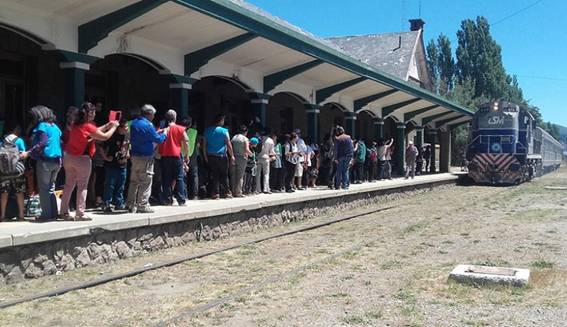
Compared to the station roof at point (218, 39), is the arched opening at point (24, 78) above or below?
below

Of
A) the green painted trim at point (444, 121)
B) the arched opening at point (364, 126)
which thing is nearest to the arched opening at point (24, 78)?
the arched opening at point (364, 126)

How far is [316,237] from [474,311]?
198 inches

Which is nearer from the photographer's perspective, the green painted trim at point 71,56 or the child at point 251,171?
the green painted trim at point 71,56

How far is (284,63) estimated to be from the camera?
14.6m

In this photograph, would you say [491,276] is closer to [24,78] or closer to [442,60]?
[24,78]

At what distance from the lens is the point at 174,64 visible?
11.6 metres

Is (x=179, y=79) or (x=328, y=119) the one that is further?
(x=328, y=119)

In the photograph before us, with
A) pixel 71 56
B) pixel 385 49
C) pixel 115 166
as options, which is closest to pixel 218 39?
pixel 71 56

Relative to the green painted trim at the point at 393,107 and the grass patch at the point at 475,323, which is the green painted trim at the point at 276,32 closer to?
the green painted trim at the point at 393,107

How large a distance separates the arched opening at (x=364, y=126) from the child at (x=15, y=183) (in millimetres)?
20510

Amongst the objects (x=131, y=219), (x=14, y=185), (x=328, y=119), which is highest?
(x=328, y=119)

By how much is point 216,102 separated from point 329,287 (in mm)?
10879

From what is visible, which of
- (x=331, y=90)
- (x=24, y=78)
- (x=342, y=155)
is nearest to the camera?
(x=24, y=78)

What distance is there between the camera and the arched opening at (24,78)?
10734 millimetres
